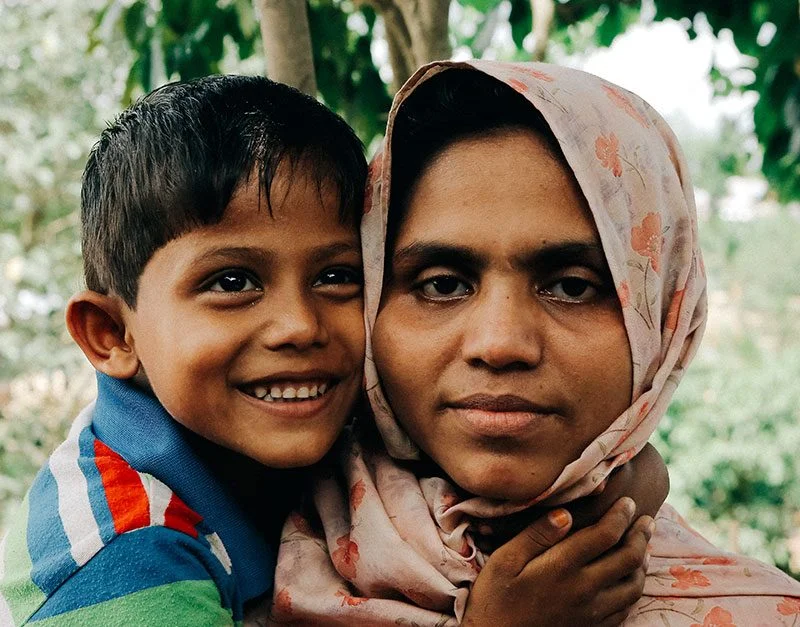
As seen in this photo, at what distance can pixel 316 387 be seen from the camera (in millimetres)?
1437

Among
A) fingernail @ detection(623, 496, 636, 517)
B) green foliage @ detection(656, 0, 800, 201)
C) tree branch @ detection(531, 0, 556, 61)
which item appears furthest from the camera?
green foliage @ detection(656, 0, 800, 201)

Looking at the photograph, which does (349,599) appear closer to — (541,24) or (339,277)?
(339,277)

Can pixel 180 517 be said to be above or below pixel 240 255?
below

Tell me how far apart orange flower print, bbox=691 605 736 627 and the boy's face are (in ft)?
2.23

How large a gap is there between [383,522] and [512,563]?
0.74 feet

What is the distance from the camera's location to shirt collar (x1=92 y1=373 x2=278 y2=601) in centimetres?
137

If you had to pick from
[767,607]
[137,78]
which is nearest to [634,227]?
[767,607]

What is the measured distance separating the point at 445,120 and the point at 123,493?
0.78m

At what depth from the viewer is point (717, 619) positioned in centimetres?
144

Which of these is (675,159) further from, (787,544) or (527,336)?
(787,544)

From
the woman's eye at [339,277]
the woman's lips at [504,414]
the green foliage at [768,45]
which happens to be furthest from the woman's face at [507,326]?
the green foliage at [768,45]

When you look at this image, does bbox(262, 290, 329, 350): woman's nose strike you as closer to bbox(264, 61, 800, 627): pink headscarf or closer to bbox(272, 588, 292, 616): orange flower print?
bbox(264, 61, 800, 627): pink headscarf

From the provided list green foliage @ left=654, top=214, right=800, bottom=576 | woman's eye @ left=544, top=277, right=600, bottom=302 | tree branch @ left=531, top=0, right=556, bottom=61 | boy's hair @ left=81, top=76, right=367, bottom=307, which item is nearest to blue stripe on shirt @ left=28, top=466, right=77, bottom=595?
boy's hair @ left=81, top=76, right=367, bottom=307

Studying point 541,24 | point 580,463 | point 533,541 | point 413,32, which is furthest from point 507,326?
point 541,24
